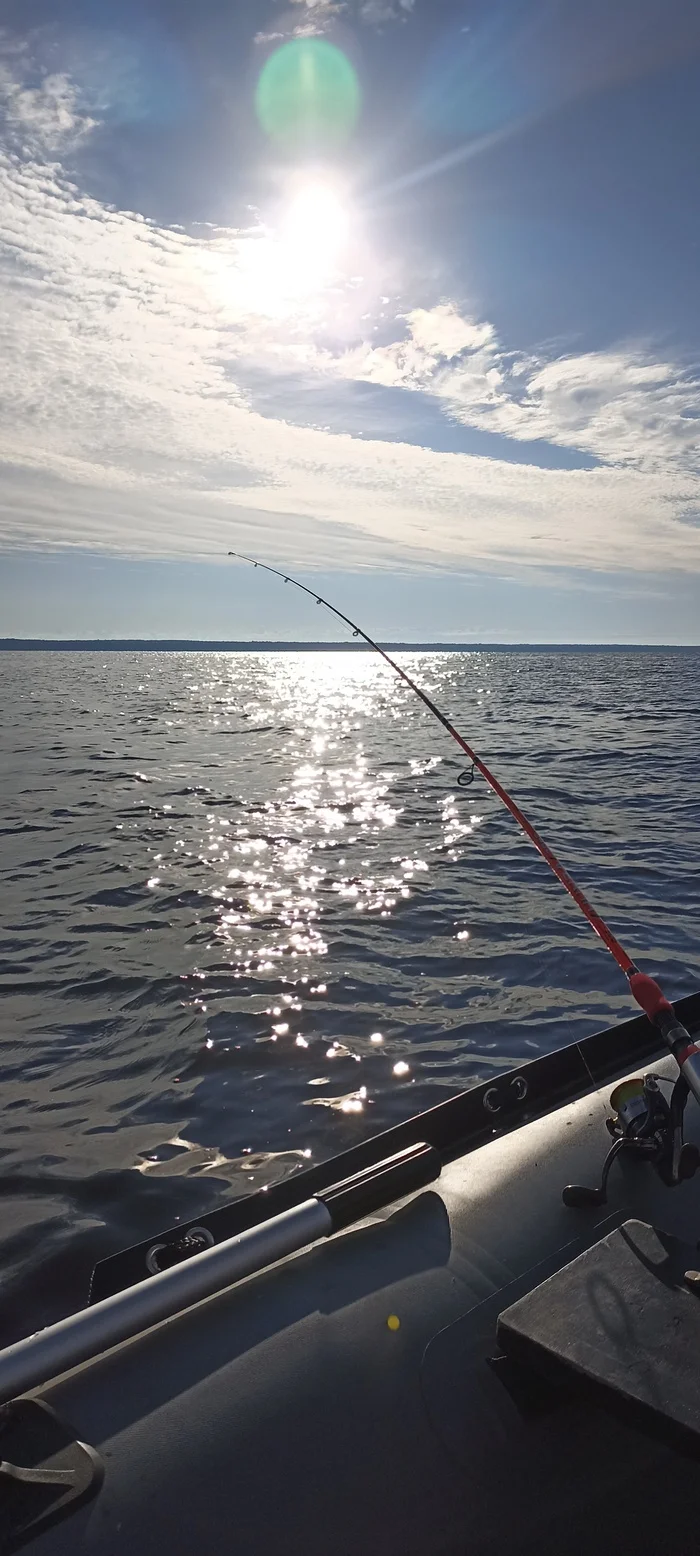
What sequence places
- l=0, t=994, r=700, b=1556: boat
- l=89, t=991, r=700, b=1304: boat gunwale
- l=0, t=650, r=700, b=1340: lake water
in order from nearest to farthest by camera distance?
l=0, t=994, r=700, b=1556: boat, l=89, t=991, r=700, b=1304: boat gunwale, l=0, t=650, r=700, b=1340: lake water

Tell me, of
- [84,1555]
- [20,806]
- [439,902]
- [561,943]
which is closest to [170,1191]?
[84,1555]

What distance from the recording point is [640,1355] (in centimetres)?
189

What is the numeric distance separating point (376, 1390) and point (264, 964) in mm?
5274

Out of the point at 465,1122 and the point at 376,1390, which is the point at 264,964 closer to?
the point at 465,1122

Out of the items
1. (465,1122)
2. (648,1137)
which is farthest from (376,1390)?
(465,1122)

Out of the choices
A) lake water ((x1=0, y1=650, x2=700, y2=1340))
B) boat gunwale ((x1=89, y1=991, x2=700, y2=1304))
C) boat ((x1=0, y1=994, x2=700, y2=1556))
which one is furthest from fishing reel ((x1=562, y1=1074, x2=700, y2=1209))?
lake water ((x1=0, y1=650, x2=700, y2=1340))

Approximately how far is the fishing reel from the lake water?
2.08 metres

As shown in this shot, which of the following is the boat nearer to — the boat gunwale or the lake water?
the boat gunwale

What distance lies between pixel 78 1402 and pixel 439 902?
274 inches

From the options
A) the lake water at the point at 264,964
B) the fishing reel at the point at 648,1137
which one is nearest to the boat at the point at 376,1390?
the fishing reel at the point at 648,1137

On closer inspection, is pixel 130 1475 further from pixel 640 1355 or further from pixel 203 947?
pixel 203 947

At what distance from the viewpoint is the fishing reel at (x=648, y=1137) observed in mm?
2729

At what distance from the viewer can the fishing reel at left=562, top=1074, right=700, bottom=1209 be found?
2.73 m

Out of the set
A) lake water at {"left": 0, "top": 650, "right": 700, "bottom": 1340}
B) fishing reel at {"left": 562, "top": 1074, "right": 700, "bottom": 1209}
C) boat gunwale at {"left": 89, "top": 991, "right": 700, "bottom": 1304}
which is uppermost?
fishing reel at {"left": 562, "top": 1074, "right": 700, "bottom": 1209}
